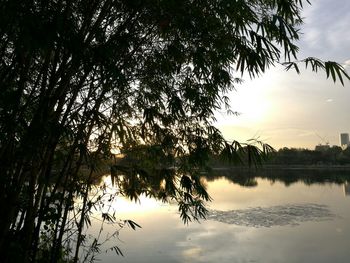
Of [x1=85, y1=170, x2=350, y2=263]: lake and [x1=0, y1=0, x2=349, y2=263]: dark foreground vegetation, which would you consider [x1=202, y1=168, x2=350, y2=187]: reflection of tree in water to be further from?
[x1=0, y1=0, x2=349, y2=263]: dark foreground vegetation

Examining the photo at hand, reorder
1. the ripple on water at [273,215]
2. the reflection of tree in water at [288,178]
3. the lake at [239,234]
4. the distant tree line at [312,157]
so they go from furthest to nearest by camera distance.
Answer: the distant tree line at [312,157]
the reflection of tree in water at [288,178]
the ripple on water at [273,215]
the lake at [239,234]

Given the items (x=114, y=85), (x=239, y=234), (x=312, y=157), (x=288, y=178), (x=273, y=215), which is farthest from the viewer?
(x=312, y=157)

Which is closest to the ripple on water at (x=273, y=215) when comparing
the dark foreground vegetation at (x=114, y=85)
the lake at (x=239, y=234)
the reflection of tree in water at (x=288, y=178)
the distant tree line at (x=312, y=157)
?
the lake at (x=239, y=234)

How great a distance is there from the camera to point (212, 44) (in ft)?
7.93

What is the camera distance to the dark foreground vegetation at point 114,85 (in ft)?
5.97

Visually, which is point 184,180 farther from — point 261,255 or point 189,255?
point 261,255

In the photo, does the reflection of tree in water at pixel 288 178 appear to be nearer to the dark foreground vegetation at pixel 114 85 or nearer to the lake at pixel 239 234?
the lake at pixel 239 234

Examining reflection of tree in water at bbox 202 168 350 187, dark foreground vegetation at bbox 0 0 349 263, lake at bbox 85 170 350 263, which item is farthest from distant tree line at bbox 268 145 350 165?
dark foreground vegetation at bbox 0 0 349 263

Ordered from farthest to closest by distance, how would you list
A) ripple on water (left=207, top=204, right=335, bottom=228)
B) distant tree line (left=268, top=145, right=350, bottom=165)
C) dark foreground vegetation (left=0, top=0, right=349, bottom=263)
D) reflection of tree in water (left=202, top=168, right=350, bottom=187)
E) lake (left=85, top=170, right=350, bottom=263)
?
1. distant tree line (left=268, top=145, right=350, bottom=165)
2. reflection of tree in water (left=202, top=168, right=350, bottom=187)
3. ripple on water (left=207, top=204, right=335, bottom=228)
4. lake (left=85, top=170, right=350, bottom=263)
5. dark foreground vegetation (left=0, top=0, right=349, bottom=263)

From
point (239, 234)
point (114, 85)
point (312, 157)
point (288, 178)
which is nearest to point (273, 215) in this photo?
point (239, 234)

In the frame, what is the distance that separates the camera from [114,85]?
2.48 m

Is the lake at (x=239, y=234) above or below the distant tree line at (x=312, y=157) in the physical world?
below

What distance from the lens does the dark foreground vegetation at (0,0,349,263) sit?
5.97ft

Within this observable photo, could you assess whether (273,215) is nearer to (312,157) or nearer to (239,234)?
(239,234)
